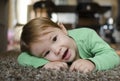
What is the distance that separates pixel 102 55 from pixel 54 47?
0.54 feet

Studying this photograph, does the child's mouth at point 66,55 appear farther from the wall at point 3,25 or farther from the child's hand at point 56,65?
the wall at point 3,25

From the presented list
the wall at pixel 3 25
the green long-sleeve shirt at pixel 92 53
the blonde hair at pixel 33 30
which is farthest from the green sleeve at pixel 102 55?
the wall at pixel 3 25

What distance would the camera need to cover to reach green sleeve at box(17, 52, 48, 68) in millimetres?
941

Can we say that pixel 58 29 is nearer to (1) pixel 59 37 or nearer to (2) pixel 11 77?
(1) pixel 59 37

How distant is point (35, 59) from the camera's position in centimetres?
97

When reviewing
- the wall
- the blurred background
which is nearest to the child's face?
the wall

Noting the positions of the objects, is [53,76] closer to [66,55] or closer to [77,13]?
[66,55]

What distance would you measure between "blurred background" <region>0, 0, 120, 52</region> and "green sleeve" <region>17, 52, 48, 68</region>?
234 centimetres

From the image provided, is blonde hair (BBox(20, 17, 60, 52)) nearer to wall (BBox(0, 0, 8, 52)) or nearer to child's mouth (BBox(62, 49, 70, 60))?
child's mouth (BBox(62, 49, 70, 60))

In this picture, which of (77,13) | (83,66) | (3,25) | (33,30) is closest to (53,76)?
(83,66)

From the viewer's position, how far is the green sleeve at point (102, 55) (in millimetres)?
890

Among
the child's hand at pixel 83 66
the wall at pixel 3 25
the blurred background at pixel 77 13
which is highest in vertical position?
the child's hand at pixel 83 66

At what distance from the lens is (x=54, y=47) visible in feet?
2.89

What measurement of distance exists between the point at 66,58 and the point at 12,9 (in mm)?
3559
